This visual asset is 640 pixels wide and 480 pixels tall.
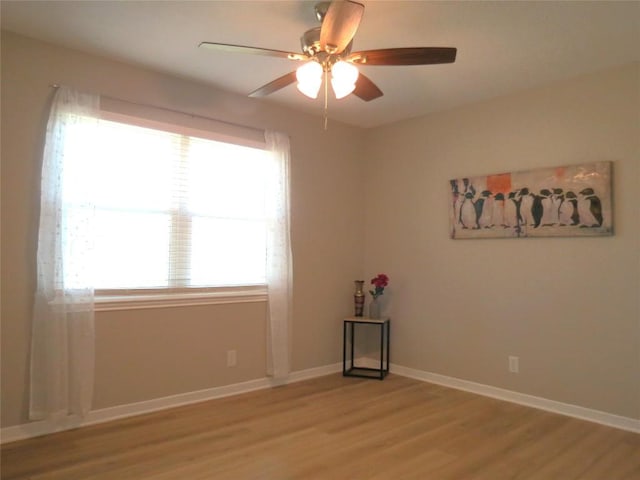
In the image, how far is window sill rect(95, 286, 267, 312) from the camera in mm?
3137

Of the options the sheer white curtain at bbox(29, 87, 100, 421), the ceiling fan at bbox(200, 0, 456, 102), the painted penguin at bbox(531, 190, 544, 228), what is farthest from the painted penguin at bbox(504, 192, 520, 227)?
the sheer white curtain at bbox(29, 87, 100, 421)

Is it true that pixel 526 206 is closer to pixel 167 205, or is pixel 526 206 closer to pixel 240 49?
pixel 240 49

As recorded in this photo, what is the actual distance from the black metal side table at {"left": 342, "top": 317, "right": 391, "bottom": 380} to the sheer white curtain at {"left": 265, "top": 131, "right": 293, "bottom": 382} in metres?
0.71

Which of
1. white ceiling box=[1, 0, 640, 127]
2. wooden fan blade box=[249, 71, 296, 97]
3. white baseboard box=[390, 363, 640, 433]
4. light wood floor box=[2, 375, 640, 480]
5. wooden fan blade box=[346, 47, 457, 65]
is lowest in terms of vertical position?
light wood floor box=[2, 375, 640, 480]

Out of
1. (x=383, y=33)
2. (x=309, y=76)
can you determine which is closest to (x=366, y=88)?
(x=383, y=33)

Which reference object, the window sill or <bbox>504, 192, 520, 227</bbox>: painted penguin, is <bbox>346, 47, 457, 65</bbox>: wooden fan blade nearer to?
<bbox>504, 192, 520, 227</bbox>: painted penguin

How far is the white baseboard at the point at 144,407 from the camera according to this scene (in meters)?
2.79

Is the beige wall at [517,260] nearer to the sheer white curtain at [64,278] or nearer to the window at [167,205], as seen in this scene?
the window at [167,205]

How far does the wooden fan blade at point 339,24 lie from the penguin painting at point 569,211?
2128 millimetres

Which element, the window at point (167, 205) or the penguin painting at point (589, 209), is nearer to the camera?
the window at point (167, 205)

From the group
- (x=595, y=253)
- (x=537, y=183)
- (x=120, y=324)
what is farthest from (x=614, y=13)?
(x=120, y=324)

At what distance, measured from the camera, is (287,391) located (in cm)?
385

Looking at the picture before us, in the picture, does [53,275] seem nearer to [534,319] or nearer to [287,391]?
[287,391]

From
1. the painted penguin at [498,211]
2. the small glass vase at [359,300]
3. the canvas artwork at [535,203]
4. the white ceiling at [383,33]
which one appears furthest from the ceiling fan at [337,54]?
the small glass vase at [359,300]
